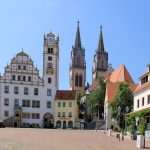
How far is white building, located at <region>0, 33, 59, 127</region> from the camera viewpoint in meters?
84.0

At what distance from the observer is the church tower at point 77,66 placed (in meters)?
130

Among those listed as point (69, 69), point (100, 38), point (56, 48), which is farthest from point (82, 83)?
point (56, 48)

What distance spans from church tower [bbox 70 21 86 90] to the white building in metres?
42.2

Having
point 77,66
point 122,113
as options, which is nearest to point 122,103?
point 122,113

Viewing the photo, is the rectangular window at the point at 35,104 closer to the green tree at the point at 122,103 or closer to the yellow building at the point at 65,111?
the yellow building at the point at 65,111

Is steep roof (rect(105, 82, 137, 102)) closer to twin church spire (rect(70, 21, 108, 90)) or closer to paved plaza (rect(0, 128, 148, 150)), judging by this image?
paved plaza (rect(0, 128, 148, 150))

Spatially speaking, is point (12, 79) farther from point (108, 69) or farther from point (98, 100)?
point (108, 69)

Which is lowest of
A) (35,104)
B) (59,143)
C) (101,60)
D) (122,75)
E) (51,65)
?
(59,143)

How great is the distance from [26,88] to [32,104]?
151 inches

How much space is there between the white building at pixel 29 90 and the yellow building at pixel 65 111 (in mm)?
1210

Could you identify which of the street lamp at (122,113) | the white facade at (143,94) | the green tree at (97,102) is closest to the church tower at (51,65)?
the green tree at (97,102)

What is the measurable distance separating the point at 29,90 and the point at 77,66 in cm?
4621

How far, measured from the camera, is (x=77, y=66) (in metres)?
130

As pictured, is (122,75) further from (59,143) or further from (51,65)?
(59,143)
